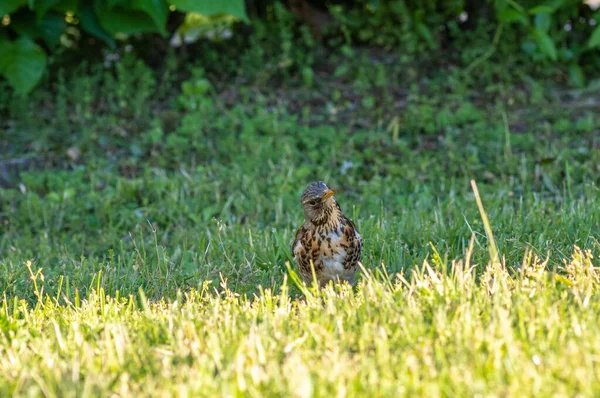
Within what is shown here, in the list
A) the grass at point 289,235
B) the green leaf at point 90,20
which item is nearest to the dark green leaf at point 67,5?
Result: the green leaf at point 90,20

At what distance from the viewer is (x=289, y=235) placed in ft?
19.4

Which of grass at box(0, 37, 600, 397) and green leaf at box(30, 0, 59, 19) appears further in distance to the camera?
green leaf at box(30, 0, 59, 19)

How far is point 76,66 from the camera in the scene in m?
9.13

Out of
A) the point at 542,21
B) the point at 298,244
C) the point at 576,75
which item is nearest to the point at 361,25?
the point at 542,21

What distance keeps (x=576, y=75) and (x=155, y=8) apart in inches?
151

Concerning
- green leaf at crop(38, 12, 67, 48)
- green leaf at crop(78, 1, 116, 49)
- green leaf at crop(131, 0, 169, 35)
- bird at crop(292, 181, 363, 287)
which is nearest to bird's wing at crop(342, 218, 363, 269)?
bird at crop(292, 181, 363, 287)

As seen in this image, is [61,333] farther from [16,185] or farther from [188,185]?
[16,185]

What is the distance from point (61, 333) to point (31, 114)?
4.82 meters

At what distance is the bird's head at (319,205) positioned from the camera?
4820mm

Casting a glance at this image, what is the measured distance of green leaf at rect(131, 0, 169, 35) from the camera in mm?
7555

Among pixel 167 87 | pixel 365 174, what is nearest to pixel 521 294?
pixel 365 174

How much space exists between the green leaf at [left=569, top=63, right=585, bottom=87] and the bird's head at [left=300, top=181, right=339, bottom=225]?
4508 millimetres

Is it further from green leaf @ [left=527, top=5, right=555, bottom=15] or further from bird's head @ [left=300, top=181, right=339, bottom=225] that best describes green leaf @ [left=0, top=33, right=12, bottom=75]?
green leaf @ [left=527, top=5, right=555, bottom=15]

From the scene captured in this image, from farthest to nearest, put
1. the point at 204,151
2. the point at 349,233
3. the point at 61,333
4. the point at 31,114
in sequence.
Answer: the point at 31,114, the point at 204,151, the point at 349,233, the point at 61,333
